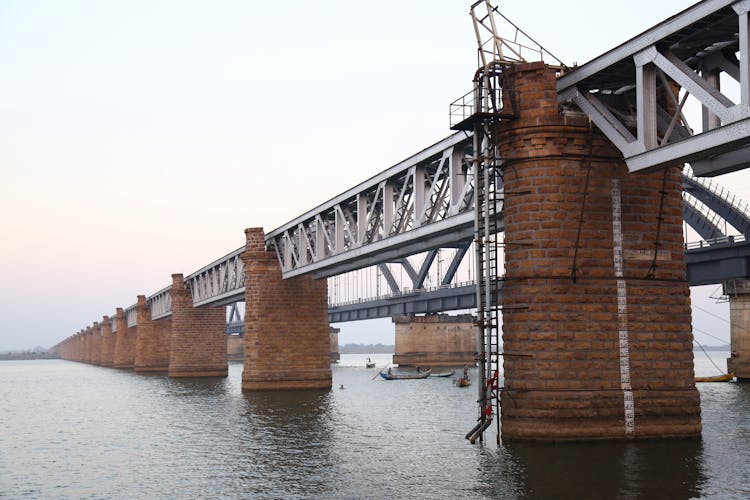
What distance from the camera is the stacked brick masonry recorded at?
113 meters

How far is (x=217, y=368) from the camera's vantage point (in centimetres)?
8975

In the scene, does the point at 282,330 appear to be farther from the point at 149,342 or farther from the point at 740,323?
the point at 149,342

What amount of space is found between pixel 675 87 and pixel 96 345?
568 feet

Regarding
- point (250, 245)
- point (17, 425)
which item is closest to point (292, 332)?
point (250, 245)

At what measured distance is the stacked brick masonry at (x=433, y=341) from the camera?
370 ft

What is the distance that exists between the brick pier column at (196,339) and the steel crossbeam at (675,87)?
69253mm

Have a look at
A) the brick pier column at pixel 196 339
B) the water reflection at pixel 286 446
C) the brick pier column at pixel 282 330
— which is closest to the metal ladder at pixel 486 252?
the water reflection at pixel 286 446

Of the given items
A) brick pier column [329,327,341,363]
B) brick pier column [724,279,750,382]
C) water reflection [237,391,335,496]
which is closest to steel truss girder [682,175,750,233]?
brick pier column [724,279,750,382]

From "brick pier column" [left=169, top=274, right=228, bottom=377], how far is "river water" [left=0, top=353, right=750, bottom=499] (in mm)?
41395

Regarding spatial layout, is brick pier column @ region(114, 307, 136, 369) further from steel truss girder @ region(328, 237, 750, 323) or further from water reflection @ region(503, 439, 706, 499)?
water reflection @ region(503, 439, 706, 499)

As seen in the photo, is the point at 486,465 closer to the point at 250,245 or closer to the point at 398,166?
the point at 398,166

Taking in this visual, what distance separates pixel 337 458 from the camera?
26297mm

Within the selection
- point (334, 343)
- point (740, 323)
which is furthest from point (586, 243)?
point (334, 343)

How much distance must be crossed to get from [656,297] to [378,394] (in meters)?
37.0
